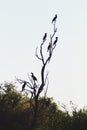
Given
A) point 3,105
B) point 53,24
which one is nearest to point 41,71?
point 53,24

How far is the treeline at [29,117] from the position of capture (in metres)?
36.4

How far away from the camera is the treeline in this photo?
36375 millimetres

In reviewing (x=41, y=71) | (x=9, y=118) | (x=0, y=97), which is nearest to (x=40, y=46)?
(x=41, y=71)

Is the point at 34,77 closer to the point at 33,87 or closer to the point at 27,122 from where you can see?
the point at 33,87

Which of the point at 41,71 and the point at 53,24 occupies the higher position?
the point at 53,24

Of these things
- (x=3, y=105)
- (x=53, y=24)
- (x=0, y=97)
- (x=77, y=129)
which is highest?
(x=0, y=97)

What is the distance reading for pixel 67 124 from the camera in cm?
3634

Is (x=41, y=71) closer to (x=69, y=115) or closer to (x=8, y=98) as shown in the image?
(x=69, y=115)

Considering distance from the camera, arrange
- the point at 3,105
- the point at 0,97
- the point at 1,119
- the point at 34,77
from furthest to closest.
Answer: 1. the point at 0,97
2. the point at 3,105
3. the point at 1,119
4. the point at 34,77

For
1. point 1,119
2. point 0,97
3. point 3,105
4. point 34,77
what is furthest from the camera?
point 0,97

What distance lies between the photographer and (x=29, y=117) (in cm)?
5338

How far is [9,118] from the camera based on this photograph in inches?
2050

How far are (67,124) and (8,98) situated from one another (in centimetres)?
3030

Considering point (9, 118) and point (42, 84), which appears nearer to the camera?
point (42, 84)
